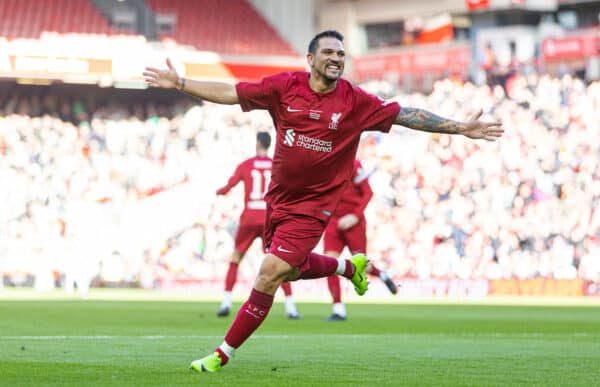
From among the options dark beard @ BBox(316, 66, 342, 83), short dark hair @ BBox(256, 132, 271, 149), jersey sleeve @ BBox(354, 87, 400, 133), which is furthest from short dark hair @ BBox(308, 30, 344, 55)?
short dark hair @ BBox(256, 132, 271, 149)

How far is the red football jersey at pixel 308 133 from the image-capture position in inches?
338

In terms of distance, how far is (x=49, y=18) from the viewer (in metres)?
34.9

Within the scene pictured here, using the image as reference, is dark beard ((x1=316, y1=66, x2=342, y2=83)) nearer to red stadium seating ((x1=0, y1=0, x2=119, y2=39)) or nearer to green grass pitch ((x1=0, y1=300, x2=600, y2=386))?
green grass pitch ((x1=0, y1=300, x2=600, y2=386))

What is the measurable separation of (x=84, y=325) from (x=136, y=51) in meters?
21.4

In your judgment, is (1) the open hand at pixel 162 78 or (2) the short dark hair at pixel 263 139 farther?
(2) the short dark hair at pixel 263 139

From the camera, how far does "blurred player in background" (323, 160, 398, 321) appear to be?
1602cm

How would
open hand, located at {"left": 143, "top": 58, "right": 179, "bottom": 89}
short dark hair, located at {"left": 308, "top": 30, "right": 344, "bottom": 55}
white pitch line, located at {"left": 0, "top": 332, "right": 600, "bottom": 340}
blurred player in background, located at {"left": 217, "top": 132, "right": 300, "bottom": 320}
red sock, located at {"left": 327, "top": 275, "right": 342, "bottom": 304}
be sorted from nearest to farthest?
open hand, located at {"left": 143, "top": 58, "right": 179, "bottom": 89}
short dark hair, located at {"left": 308, "top": 30, "right": 344, "bottom": 55}
white pitch line, located at {"left": 0, "top": 332, "right": 600, "bottom": 340}
red sock, located at {"left": 327, "top": 275, "right": 342, "bottom": 304}
blurred player in background, located at {"left": 217, "top": 132, "right": 300, "bottom": 320}

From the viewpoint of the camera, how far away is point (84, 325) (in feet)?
45.5

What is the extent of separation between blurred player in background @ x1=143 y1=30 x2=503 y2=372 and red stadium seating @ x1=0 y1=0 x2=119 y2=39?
2622cm

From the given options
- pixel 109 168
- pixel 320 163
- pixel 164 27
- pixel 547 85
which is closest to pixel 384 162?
pixel 547 85

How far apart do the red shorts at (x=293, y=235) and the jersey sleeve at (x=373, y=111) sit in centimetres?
84

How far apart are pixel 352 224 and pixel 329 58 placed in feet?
25.5

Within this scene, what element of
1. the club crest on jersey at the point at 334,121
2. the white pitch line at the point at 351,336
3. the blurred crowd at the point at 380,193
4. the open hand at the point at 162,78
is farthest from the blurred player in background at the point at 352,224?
the blurred crowd at the point at 380,193

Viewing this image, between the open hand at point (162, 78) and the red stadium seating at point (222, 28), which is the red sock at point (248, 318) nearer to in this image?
the open hand at point (162, 78)
